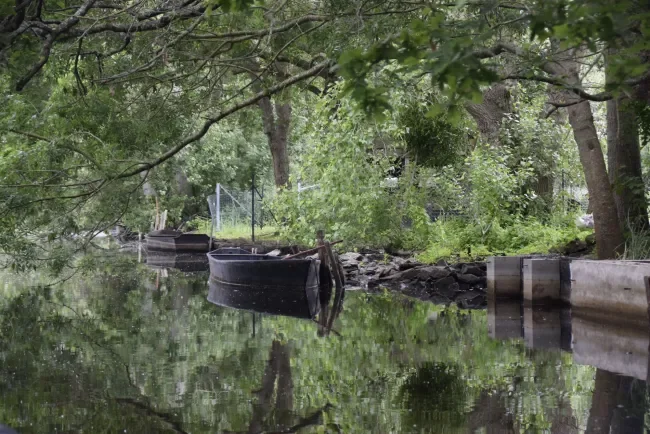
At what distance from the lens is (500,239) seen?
19984 millimetres

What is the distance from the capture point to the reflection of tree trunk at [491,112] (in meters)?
22.3

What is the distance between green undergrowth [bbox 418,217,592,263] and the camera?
19000mm

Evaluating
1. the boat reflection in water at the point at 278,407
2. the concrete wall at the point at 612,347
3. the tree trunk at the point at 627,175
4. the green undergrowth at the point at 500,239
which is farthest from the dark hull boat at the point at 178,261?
the boat reflection in water at the point at 278,407

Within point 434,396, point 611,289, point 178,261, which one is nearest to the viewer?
point 434,396

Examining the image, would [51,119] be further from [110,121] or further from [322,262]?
[322,262]

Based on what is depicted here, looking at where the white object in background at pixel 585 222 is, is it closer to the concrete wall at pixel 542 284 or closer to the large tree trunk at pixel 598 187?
the concrete wall at pixel 542 284

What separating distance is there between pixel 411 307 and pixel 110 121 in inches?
239

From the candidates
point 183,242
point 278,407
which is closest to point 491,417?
point 278,407

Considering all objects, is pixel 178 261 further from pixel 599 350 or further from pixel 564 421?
pixel 564 421

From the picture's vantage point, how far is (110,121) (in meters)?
13.5

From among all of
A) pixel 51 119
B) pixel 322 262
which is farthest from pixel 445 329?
pixel 322 262

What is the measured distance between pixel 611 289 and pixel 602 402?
532cm

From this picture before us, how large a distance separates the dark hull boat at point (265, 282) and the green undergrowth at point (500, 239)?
2552 mm

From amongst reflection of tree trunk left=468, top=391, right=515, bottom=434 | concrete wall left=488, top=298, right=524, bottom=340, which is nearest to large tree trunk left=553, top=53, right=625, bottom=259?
concrete wall left=488, top=298, right=524, bottom=340
